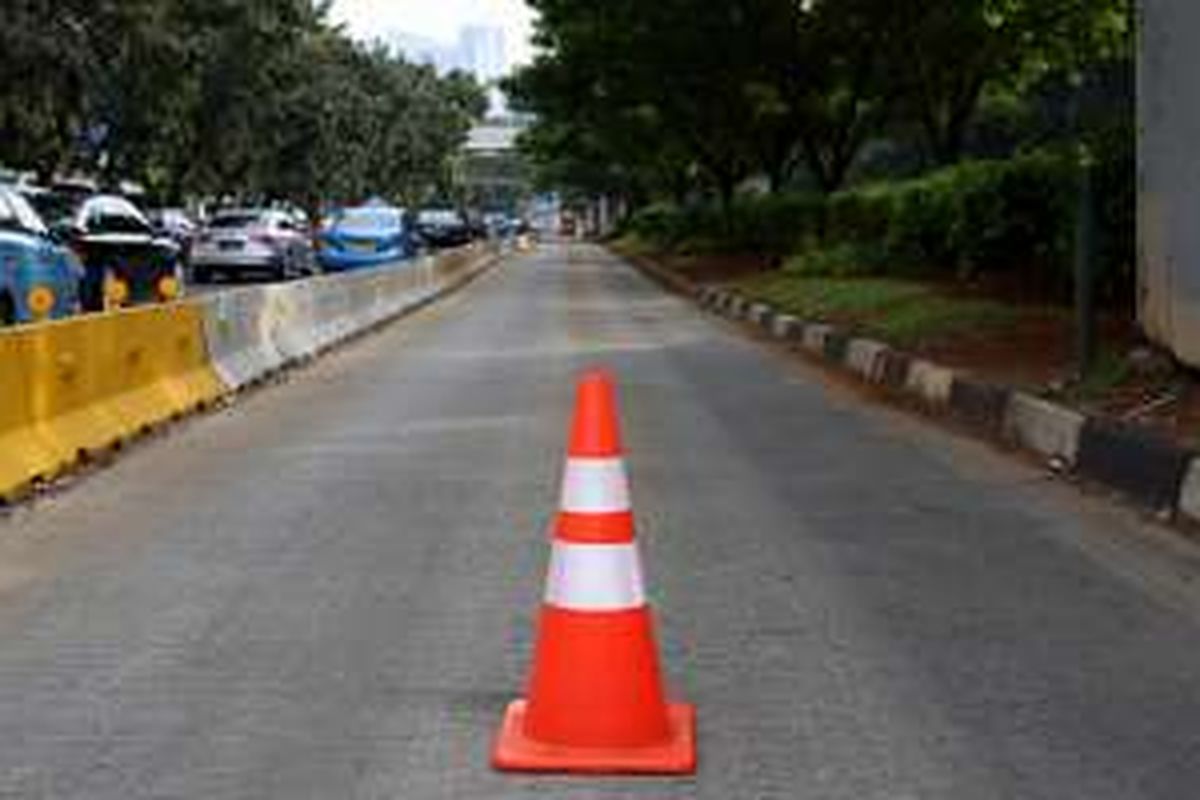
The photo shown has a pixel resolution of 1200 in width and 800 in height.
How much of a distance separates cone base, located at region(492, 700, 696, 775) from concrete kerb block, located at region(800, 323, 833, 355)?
1713cm

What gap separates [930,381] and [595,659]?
11417mm

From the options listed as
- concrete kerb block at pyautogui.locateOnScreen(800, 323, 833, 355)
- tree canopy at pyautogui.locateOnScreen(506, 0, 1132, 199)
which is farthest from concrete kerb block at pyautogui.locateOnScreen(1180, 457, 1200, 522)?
tree canopy at pyautogui.locateOnScreen(506, 0, 1132, 199)

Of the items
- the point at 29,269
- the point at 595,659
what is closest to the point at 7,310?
the point at 29,269

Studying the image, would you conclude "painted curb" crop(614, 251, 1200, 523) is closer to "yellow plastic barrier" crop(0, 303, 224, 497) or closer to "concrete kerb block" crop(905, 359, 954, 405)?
"concrete kerb block" crop(905, 359, 954, 405)

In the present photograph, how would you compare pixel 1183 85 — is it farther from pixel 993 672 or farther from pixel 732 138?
pixel 732 138

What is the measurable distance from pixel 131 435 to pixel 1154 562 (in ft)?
23.0

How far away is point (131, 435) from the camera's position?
46.6 feet

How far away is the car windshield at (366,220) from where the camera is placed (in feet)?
166

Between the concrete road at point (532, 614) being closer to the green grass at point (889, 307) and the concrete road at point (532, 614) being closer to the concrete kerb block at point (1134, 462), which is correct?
the concrete kerb block at point (1134, 462)

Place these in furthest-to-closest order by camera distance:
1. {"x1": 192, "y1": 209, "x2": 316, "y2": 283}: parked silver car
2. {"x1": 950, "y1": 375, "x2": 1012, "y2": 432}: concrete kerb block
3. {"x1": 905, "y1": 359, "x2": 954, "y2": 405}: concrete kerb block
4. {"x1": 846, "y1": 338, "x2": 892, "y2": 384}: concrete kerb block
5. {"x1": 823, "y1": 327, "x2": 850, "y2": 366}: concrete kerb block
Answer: {"x1": 192, "y1": 209, "x2": 316, "y2": 283}: parked silver car
{"x1": 823, "y1": 327, "x2": 850, "y2": 366}: concrete kerb block
{"x1": 846, "y1": 338, "x2": 892, "y2": 384}: concrete kerb block
{"x1": 905, "y1": 359, "x2": 954, "y2": 405}: concrete kerb block
{"x1": 950, "y1": 375, "x2": 1012, "y2": 432}: concrete kerb block

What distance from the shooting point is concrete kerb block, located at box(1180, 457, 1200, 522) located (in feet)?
34.5

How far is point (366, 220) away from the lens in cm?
5128

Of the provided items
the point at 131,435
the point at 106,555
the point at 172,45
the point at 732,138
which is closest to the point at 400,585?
the point at 106,555

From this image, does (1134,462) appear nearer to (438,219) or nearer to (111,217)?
(111,217)
